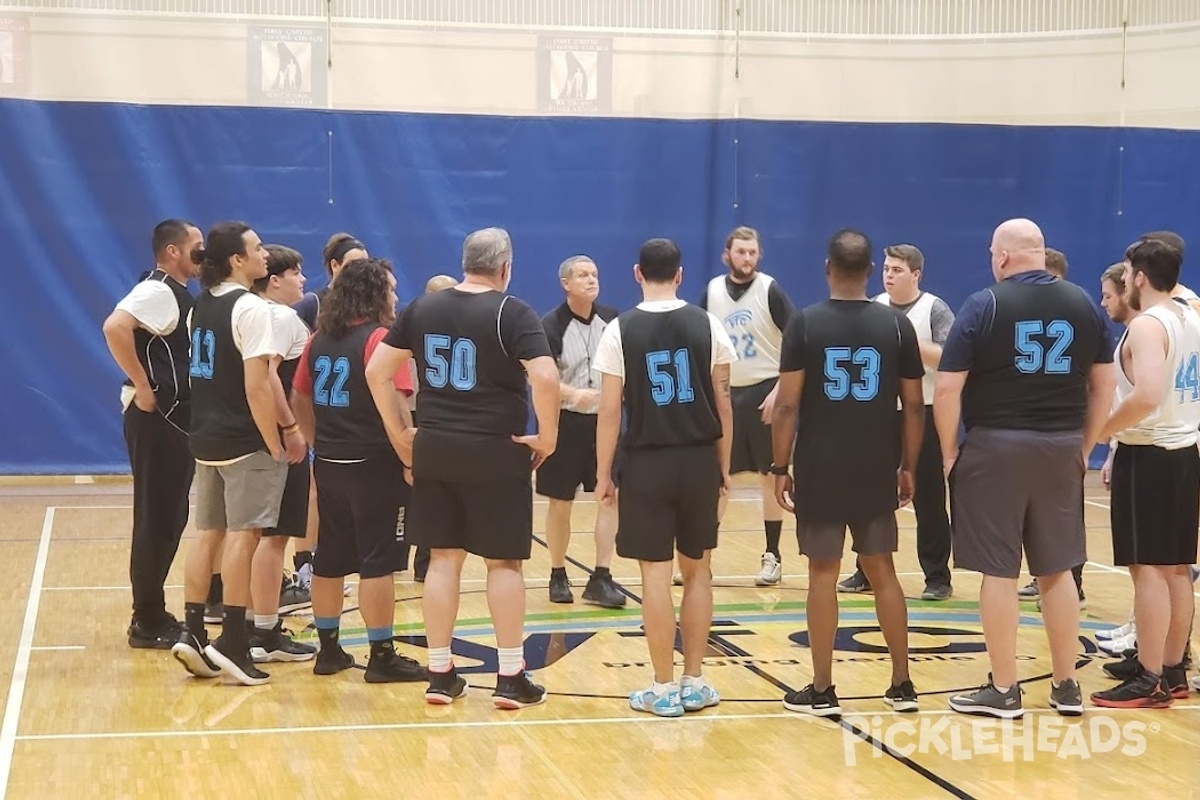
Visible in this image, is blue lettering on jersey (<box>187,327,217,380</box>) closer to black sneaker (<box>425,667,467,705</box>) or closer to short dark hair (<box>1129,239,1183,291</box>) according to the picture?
black sneaker (<box>425,667,467,705</box>)

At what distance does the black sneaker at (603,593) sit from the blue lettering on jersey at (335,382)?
2.20 meters

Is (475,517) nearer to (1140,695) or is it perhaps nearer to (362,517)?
(362,517)

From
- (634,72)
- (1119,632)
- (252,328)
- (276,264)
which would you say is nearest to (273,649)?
(252,328)

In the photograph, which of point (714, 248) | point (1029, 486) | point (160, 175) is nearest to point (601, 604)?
point (1029, 486)

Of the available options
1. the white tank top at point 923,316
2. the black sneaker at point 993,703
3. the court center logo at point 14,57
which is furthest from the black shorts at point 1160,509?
the court center logo at point 14,57

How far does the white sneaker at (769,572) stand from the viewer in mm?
7957

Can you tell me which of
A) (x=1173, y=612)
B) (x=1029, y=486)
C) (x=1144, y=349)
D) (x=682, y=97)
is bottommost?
(x=1173, y=612)

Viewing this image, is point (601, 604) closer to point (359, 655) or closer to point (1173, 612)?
point (359, 655)

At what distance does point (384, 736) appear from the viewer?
512 cm

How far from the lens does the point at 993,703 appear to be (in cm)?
532

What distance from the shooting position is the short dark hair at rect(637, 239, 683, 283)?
5395 millimetres

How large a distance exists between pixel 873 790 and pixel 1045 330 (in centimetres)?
172

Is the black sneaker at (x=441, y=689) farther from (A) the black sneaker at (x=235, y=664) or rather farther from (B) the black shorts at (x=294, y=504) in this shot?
(B) the black shorts at (x=294, y=504)

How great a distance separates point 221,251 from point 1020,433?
10.3ft
